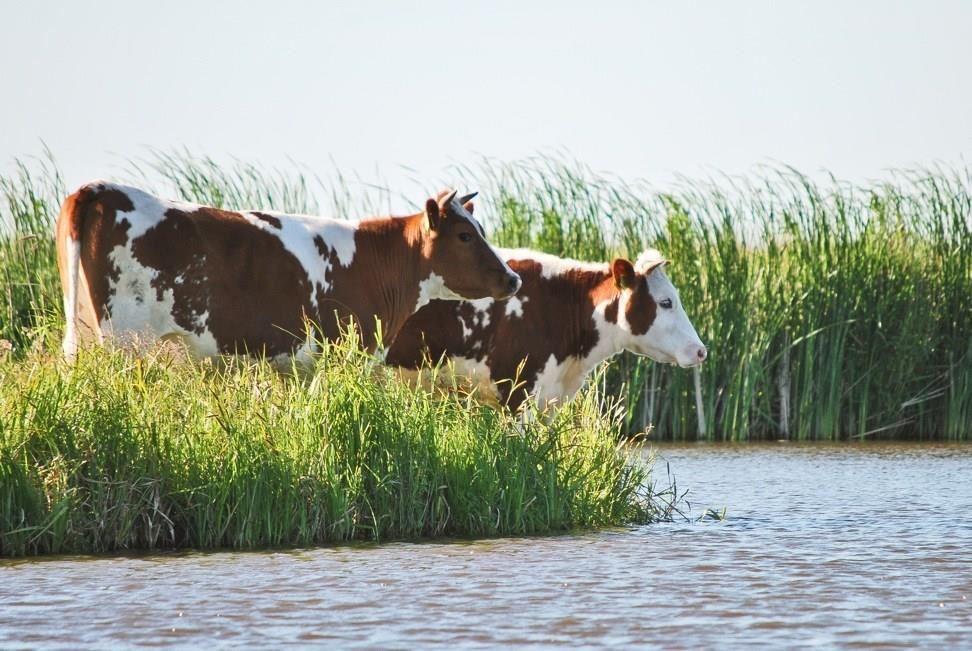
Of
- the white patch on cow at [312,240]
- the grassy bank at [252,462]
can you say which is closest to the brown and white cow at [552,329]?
the white patch on cow at [312,240]

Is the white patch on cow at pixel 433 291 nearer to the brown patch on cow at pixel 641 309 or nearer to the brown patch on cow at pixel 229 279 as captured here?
the brown patch on cow at pixel 229 279

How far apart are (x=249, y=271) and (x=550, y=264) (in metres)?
2.56

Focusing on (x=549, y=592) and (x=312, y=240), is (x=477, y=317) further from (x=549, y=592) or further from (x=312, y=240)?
(x=549, y=592)

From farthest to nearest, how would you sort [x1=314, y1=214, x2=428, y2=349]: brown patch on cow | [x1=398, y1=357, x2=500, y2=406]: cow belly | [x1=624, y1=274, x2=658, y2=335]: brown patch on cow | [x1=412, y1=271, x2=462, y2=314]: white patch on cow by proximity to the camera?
[x1=624, y1=274, x2=658, y2=335]: brown patch on cow
[x1=398, y1=357, x2=500, y2=406]: cow belly
[x1=412, y1=271, x2=462, y2=314]: white patch on cow
[x1=314, y1=214, x2=428, y2=349]: brown patch on cow

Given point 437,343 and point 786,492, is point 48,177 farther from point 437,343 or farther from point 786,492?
point 786,492

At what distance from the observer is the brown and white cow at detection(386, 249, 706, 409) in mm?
10070

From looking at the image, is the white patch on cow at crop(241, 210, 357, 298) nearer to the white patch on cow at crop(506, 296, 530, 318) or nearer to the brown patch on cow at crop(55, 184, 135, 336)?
the brown patch on cow at crop(55, 184, 135, 336)

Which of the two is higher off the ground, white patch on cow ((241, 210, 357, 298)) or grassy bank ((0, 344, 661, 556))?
white patch on cow ((241, 210, 357, 298))

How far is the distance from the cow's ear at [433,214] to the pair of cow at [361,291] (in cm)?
1

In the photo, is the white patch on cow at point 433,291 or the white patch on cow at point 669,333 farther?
the white patch on cow at point 669,333

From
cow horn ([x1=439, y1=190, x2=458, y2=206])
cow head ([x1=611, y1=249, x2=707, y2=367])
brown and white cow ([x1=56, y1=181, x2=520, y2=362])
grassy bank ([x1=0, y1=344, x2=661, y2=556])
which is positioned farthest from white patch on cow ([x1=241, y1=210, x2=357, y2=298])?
cow head ([x1=611, y1=249, x2=707, y2=367])

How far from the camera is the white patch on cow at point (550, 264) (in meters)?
10.5

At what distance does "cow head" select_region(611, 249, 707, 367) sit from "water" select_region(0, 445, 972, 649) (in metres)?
2.12

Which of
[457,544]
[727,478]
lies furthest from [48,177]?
[457,544]
